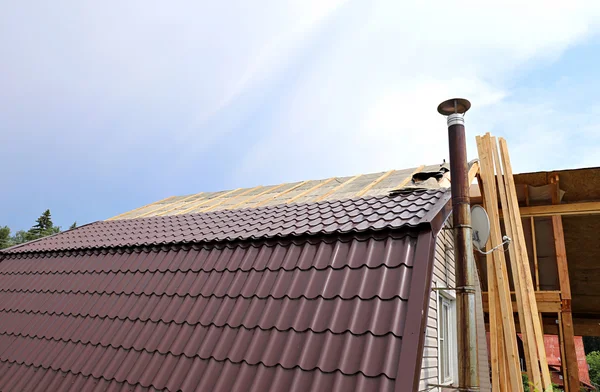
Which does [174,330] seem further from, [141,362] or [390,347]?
[390,347]

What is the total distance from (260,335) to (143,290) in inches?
82.6

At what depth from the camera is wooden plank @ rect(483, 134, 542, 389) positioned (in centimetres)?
590

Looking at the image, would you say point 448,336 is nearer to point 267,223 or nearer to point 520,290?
point 520,290

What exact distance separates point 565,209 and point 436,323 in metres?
6.44

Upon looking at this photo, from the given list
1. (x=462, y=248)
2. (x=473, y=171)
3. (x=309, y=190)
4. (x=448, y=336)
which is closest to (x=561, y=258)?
(x=473, y=171)

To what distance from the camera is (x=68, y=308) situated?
564 centimetres

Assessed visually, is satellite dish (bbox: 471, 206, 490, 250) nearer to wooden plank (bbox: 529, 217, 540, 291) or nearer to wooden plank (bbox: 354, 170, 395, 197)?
wooden plank (bbox: 354, 170, 395, 197)

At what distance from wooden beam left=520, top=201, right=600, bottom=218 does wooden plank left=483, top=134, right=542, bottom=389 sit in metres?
3.05

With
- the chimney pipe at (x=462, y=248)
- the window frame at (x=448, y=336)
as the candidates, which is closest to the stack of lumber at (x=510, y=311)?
the window frame at (x=448, y=336)

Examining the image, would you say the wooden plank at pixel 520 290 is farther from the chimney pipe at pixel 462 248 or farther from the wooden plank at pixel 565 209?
the wooden plank at pixel 565 209

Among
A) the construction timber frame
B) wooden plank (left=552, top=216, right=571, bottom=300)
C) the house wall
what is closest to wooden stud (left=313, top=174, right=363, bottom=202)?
the house wall

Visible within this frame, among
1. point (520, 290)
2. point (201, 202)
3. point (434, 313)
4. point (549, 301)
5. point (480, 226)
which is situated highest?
point (201, 202)

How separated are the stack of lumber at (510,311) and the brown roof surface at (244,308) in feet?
6.27

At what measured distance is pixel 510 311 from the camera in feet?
20.5
